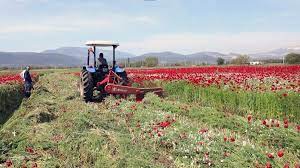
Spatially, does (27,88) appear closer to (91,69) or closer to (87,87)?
(91,69)

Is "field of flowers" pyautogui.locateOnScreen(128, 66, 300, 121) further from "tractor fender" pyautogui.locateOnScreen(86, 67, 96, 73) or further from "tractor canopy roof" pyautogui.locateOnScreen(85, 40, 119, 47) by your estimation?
"tractor fender" pyautogui.locateOnScreen(86, 67, 96, 73)

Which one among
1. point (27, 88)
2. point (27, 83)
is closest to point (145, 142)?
point (27, 88)

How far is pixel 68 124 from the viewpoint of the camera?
8.59 m

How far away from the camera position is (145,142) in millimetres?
6773

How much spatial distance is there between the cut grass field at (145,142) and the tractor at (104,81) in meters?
2.98

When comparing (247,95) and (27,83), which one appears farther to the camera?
(27,83)

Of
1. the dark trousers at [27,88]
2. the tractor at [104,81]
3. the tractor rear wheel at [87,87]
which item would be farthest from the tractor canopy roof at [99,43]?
the dark trousers at [27,88]

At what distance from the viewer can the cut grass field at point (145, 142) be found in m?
5.64

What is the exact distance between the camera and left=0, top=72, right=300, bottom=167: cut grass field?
5.64 m

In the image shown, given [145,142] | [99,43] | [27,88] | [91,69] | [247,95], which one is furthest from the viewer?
[27,88]

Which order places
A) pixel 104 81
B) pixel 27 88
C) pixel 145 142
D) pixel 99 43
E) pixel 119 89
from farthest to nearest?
pixel 27 88, pixel 99 43, pixel 104 81, pixel 119 89, pixel 145 142

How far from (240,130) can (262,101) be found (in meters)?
2.50

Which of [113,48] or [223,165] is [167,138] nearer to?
[223,165]

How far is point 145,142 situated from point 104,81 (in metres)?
7.09
